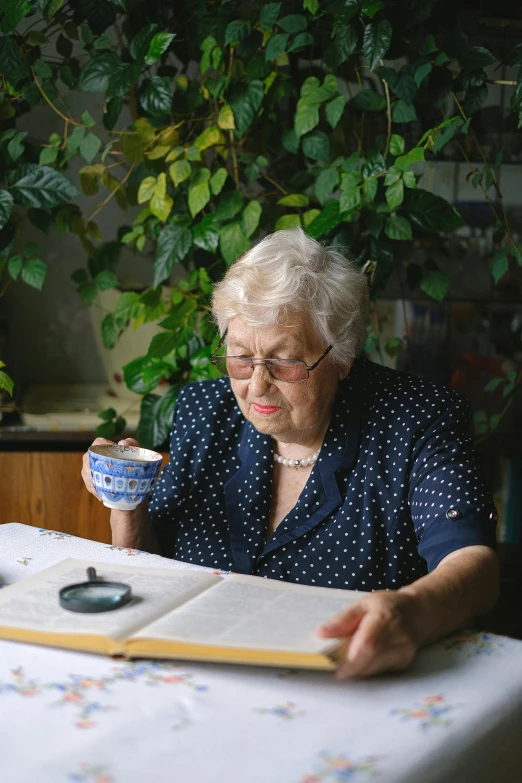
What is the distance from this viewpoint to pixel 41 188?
2281 mm

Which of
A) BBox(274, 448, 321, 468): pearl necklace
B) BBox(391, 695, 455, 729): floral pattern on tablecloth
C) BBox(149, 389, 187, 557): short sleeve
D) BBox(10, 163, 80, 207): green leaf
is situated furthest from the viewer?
BBox(10, 163, 80, 207): green leaf

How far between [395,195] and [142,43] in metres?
0.75

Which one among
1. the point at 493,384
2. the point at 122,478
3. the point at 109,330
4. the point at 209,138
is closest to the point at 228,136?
the point at 209,138

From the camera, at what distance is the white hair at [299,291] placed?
58.6 inches

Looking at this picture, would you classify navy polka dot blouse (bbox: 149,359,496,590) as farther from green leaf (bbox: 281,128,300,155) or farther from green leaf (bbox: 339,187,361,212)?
green leaf (bbox: 281,128,300,155)

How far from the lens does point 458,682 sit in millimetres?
910

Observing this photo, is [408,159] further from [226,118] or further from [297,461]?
[297,461]

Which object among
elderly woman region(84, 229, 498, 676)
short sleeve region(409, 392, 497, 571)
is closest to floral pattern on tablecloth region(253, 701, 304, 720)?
short sleeve region(409, 392, 497, 571)

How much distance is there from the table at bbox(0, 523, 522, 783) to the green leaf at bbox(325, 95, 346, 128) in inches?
60.3

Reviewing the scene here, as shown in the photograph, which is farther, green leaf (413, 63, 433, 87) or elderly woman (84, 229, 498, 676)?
green leaf (413, 63, 433, 87)

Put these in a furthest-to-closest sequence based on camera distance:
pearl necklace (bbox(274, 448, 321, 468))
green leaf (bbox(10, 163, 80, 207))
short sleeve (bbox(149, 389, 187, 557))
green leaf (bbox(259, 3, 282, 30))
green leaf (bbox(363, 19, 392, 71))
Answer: green leaf (bbox(10, 163, 80, 207)) < green leaf (bbox(259, 3, 282, 30)) < green leaf (bbox(363, 19, 392, 71)) < short sleeve (bbox(149, 389, 187, 557)) < pearl necklace (bbox(274, 448, 321, 468))

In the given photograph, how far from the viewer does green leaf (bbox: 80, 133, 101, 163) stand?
2.32m

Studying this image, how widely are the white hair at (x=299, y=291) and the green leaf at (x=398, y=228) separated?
23.8 inches

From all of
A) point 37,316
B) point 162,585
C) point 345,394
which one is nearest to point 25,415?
point 37,316
